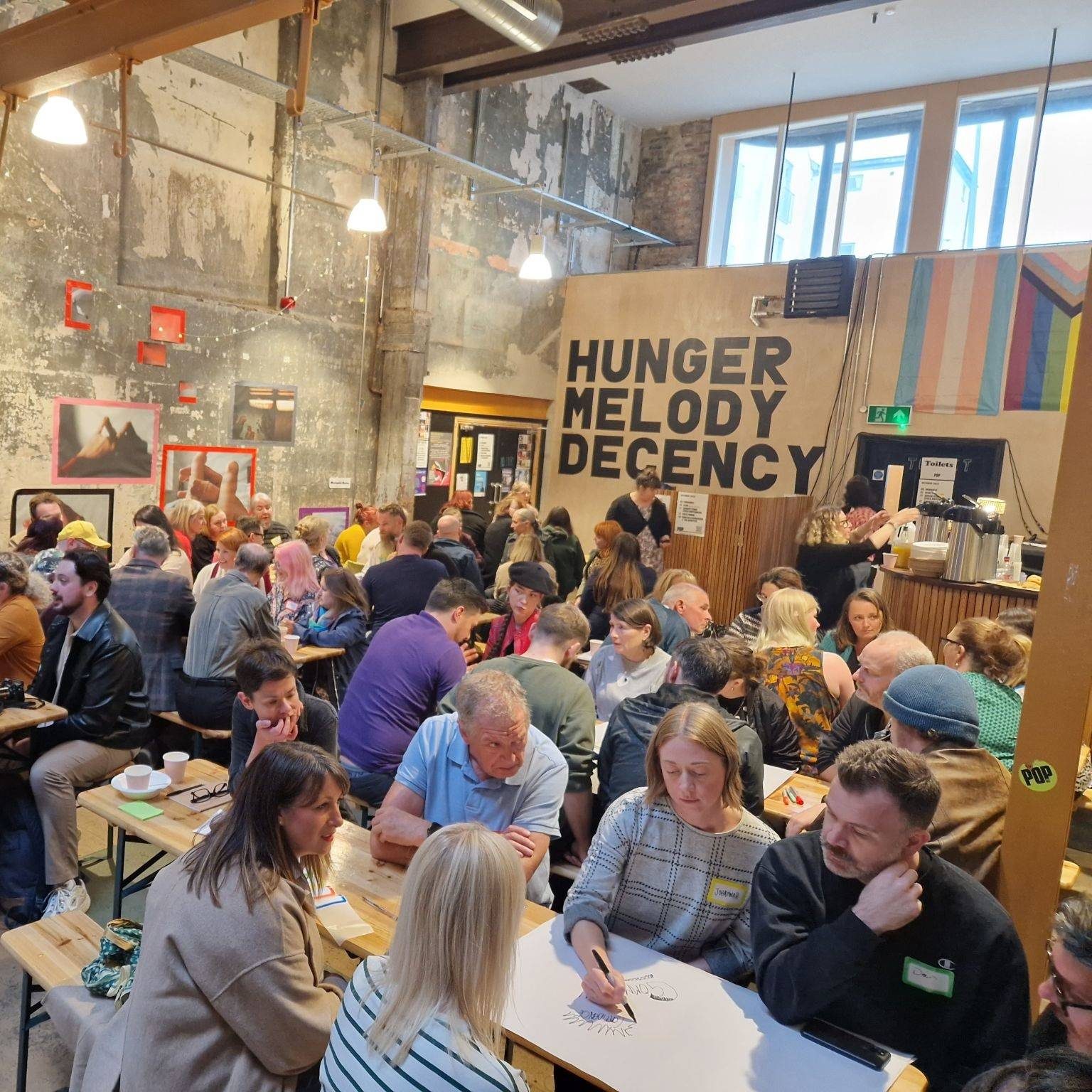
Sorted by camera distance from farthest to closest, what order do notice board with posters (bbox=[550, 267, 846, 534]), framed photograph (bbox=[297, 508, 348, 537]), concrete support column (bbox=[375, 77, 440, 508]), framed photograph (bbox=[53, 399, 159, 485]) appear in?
notice board with posters (bbox=[550, 267, 846, 534])
concrete support column (bbox=[375, 77, 440, 508])
framed photograph (bbox=[297, 508, 348, 537])
framed photograph (bbox=[53, 399, 159, 485])

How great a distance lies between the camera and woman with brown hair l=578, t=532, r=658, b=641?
580 cm

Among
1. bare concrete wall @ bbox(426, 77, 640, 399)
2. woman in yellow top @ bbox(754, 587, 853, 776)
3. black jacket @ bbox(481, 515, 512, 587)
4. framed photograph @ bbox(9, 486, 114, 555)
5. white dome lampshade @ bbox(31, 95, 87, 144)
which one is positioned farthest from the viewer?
bare concrete wall @ bbox(426, 77, 640, 399)

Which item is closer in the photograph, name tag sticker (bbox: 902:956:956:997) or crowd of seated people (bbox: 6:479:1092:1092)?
crowd of seated people (bbox: 6:479:1092:1092)

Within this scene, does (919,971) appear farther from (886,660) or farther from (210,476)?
(210,476)

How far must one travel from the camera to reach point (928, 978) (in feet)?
6.19

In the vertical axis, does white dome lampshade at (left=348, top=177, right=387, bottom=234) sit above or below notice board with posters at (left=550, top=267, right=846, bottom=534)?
above

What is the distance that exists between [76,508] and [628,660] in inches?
206

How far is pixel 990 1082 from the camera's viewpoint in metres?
1.21

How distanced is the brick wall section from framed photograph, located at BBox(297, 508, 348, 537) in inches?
233

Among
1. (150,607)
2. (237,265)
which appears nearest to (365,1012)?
(150,607)

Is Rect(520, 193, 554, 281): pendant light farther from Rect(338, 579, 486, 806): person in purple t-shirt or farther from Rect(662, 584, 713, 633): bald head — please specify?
Rect(338, 579, 486, 806): person in purple t-shirt

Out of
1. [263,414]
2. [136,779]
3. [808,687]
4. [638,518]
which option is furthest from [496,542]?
[136,779]

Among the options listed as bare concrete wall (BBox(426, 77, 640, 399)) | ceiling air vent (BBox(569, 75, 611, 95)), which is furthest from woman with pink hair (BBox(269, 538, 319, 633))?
ceiling air vent (BBox(569, 75, 611, 95))

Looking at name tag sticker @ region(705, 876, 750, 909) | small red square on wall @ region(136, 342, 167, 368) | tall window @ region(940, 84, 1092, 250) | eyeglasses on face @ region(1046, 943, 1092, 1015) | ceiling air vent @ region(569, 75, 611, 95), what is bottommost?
name tag sticker @ region(705, 876, 750, 909)
